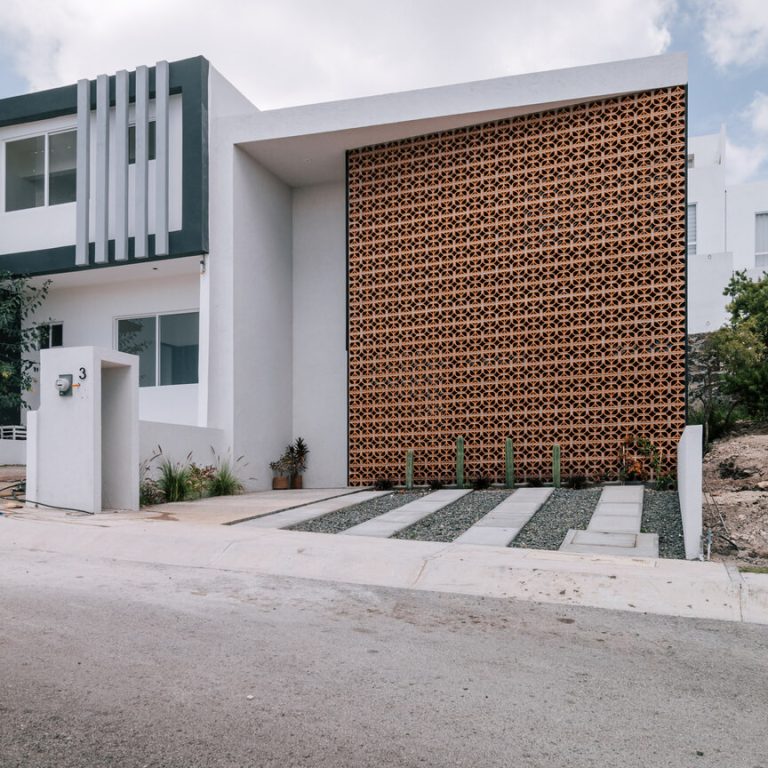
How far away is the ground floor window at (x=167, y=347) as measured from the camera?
15.9 m

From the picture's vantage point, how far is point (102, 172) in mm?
15094

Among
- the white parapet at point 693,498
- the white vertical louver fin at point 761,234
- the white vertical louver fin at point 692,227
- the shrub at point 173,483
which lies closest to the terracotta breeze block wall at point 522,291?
the shrub at point 173,483

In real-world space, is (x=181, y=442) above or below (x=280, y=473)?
above

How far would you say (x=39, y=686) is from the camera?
3801 millimetres

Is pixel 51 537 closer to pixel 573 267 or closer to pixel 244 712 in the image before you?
pixel 244 712

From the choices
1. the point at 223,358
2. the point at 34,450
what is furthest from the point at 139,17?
the point at 34,450

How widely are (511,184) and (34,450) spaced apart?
358 inches

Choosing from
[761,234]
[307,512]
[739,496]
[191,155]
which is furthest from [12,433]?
[761,234]

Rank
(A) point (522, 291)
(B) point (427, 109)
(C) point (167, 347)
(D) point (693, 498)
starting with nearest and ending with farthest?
(D) point (693, 498), (A) point (522, 291), (B) point (427, 109), (C) point (167, 347)

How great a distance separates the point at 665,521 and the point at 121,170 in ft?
38.3

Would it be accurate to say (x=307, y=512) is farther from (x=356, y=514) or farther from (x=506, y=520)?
(x=506, y=520)

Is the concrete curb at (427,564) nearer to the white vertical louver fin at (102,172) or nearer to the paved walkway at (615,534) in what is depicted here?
the paved walkway at (615,534)

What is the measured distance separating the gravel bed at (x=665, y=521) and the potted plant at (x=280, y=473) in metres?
7.45

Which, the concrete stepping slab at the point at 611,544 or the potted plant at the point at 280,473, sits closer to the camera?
the concrete stepping slab at the point at 611,544
